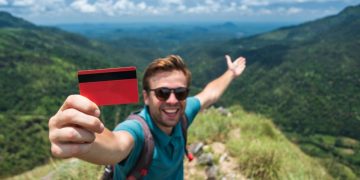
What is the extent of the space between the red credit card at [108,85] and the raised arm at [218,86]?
3.99m

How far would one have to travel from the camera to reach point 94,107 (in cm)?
164

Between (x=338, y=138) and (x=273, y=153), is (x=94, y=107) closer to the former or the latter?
(x=273, y=153)

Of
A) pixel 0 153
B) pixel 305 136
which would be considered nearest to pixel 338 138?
pixel 305 136

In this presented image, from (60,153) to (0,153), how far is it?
120 meters

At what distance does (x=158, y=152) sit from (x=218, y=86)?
2.88 metres

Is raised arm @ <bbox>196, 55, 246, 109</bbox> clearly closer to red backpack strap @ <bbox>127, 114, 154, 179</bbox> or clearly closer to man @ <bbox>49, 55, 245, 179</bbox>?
man @ <bbox>49, 55, 245, 179</bbox>

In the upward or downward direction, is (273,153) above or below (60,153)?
below

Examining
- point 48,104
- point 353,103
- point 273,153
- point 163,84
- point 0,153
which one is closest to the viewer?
point 163,84

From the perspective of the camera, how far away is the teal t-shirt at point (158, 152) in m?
3.23

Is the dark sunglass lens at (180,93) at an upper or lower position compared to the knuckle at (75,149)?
lower

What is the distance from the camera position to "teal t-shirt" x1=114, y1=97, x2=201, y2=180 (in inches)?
127

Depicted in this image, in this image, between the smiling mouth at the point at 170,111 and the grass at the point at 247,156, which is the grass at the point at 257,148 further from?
the smiling mouth at the point at 170,111

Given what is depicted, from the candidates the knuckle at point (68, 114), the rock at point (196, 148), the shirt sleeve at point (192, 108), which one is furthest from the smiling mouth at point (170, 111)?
the rock at point (196, 148)

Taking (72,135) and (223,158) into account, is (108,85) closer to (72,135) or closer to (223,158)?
(72,135)
